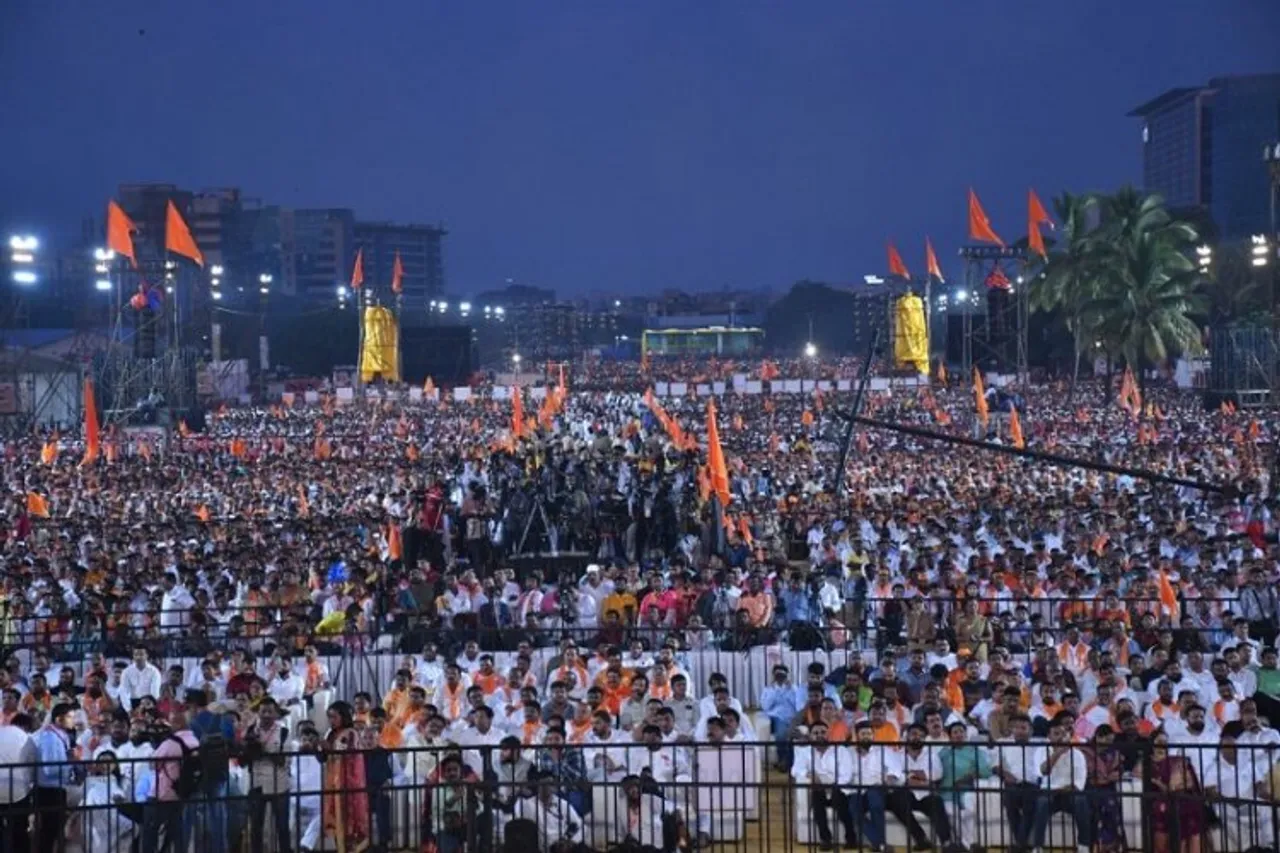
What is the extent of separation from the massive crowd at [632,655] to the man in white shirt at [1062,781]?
0.03 meters

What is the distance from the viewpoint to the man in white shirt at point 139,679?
13.9m

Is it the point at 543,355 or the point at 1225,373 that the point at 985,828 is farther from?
the point at 543,355

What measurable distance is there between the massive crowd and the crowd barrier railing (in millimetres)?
32

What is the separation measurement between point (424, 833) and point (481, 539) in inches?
452

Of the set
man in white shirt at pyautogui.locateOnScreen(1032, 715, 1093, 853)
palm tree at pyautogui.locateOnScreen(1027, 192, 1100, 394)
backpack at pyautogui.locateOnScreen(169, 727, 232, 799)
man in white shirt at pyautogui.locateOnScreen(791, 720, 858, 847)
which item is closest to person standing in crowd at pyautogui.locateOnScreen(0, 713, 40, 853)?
backpack at pyautogui.locateOnScreen(169, 727, 232, 799)

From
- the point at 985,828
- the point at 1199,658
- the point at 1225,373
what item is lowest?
the point at 985,828

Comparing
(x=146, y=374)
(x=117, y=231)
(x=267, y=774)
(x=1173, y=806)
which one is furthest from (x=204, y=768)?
(x=146, y=374)

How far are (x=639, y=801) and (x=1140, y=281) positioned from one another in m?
48.1

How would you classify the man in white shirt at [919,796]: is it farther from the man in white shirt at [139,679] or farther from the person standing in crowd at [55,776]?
the man in white shirt at [139,679]

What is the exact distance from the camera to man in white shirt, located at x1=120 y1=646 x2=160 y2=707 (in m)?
13.9

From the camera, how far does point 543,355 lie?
542 feet

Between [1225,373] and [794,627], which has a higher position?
[1225,373]

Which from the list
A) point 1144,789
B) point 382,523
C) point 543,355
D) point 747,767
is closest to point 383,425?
point 382,523

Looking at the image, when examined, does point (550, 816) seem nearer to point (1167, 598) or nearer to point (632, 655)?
point (632, 655)
